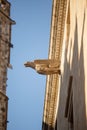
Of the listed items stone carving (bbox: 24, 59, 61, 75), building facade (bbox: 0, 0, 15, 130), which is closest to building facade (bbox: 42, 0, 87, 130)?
stone carving (bbox: 24, 59, 61, 75)

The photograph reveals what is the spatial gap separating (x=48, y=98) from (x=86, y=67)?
10663mm

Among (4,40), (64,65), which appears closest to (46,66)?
A: (64,65)

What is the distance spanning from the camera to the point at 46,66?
43.9ft

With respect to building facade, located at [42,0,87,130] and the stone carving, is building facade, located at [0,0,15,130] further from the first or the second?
the stone carving

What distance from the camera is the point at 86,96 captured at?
5234 mm

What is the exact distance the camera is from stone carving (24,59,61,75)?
1312 cm

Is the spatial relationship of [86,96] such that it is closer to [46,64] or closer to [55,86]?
[46,64]

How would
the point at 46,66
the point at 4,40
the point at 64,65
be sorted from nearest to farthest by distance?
the point at 64,65, the point at 46,66, the point at 4,40

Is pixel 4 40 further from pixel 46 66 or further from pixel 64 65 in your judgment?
pixel 64 65

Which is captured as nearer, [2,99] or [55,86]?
[55,86]

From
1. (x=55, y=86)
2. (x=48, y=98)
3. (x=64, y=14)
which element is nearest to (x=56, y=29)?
(x=64, y=14)

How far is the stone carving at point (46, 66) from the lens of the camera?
517 inches

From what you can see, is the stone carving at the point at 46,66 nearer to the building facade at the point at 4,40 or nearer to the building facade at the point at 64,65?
the building facade at the point at 64,65

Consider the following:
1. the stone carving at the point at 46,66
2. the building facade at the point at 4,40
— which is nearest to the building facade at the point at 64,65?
the stone carving at the point at 46,66
